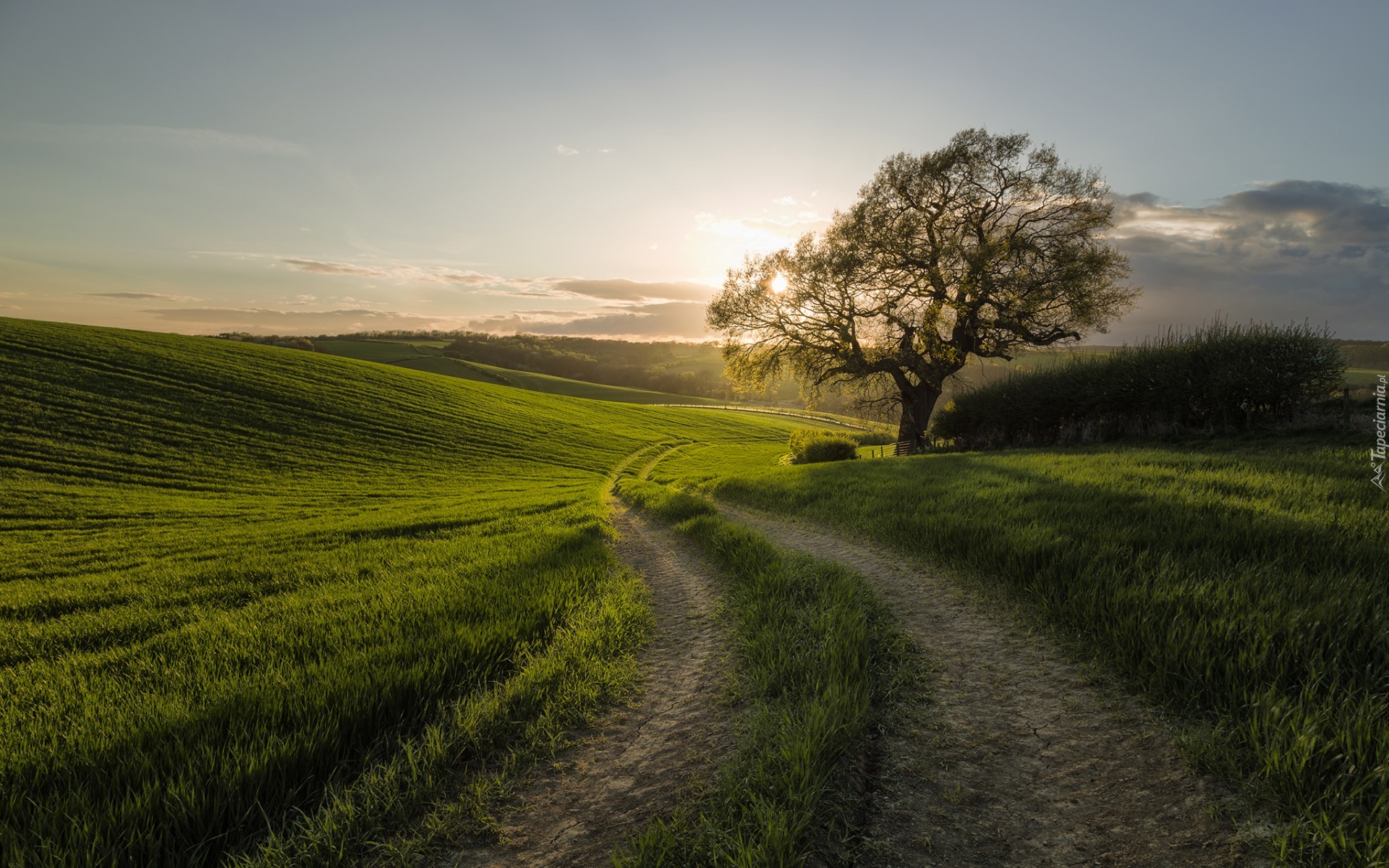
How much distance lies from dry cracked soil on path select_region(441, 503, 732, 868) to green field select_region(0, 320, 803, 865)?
28 centimetres

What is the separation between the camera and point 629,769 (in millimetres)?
3594

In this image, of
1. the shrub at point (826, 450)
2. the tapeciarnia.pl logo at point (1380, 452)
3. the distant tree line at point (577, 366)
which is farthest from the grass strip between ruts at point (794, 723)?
the distant tree line at point (577, 366)

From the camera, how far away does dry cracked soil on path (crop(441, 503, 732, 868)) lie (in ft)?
9.37

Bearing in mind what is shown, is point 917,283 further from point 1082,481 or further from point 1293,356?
point 1082,481

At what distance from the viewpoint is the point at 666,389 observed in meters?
113

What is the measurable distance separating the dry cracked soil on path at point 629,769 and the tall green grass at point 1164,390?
60.1ft

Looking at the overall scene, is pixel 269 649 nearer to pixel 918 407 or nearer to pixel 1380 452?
pixel 1380 452

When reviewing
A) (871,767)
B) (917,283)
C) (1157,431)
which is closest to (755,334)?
(917,283)

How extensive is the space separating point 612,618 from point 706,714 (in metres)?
2.32

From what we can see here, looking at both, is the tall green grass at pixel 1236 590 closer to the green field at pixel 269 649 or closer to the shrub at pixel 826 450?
the green field at pixel 269 649

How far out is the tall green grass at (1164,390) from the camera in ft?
46.3

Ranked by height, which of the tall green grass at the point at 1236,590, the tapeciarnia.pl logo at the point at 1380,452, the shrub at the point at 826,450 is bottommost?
the shrub at the point at 826,450

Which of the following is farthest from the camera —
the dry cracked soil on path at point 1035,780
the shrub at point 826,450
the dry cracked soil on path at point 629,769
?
the shrub at point 826,450

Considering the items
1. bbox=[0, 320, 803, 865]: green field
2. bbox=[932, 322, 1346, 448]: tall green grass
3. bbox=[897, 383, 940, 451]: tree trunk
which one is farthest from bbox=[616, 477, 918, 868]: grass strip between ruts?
bbox=[897, 383, 940, 451]: tree trunk
